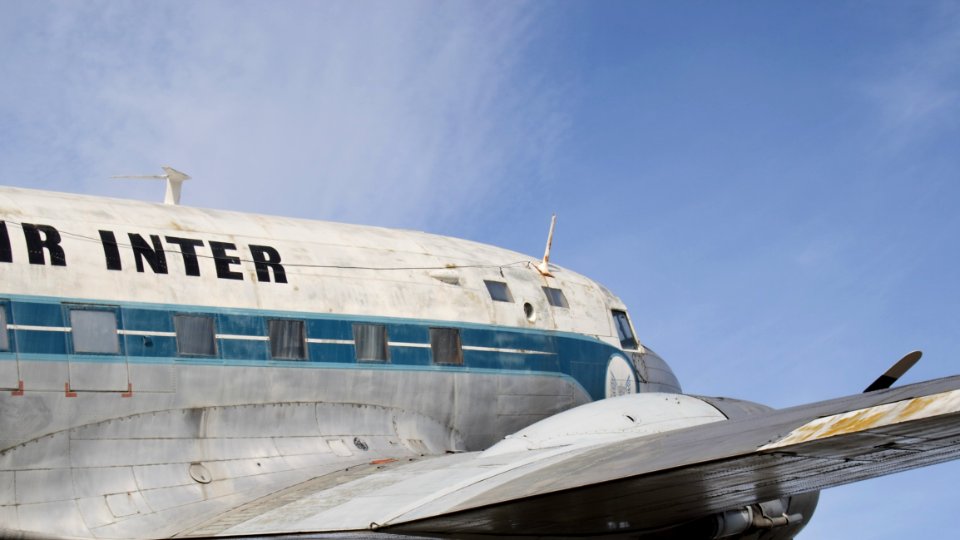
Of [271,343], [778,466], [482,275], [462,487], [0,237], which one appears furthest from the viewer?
[482,275]

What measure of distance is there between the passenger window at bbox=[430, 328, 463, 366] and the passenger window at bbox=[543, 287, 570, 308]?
2.03 m

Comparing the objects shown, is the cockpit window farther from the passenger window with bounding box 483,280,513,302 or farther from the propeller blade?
the propeller blade

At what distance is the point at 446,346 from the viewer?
49.1 ft

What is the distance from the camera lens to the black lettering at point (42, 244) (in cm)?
1130

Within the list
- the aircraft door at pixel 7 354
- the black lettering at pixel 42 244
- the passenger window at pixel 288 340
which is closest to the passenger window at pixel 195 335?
the passenger window at pixel 288 340

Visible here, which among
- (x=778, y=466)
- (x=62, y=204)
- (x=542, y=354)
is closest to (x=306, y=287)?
(x=62, y=204)

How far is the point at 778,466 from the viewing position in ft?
26.9

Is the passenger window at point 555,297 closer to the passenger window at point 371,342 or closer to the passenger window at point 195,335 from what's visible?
the passenger window at point 371,342

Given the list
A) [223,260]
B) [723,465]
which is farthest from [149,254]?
[723,465]

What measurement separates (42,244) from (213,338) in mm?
2071

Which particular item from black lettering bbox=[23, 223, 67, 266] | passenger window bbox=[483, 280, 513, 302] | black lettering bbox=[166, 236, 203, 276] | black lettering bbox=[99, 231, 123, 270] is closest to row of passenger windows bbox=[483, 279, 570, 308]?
passenger window bbox=[483, 280, 513, 302]

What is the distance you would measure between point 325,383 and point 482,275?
3247mm

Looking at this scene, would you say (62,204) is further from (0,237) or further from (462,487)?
(462,487)

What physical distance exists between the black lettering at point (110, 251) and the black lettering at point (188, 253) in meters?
0.72
